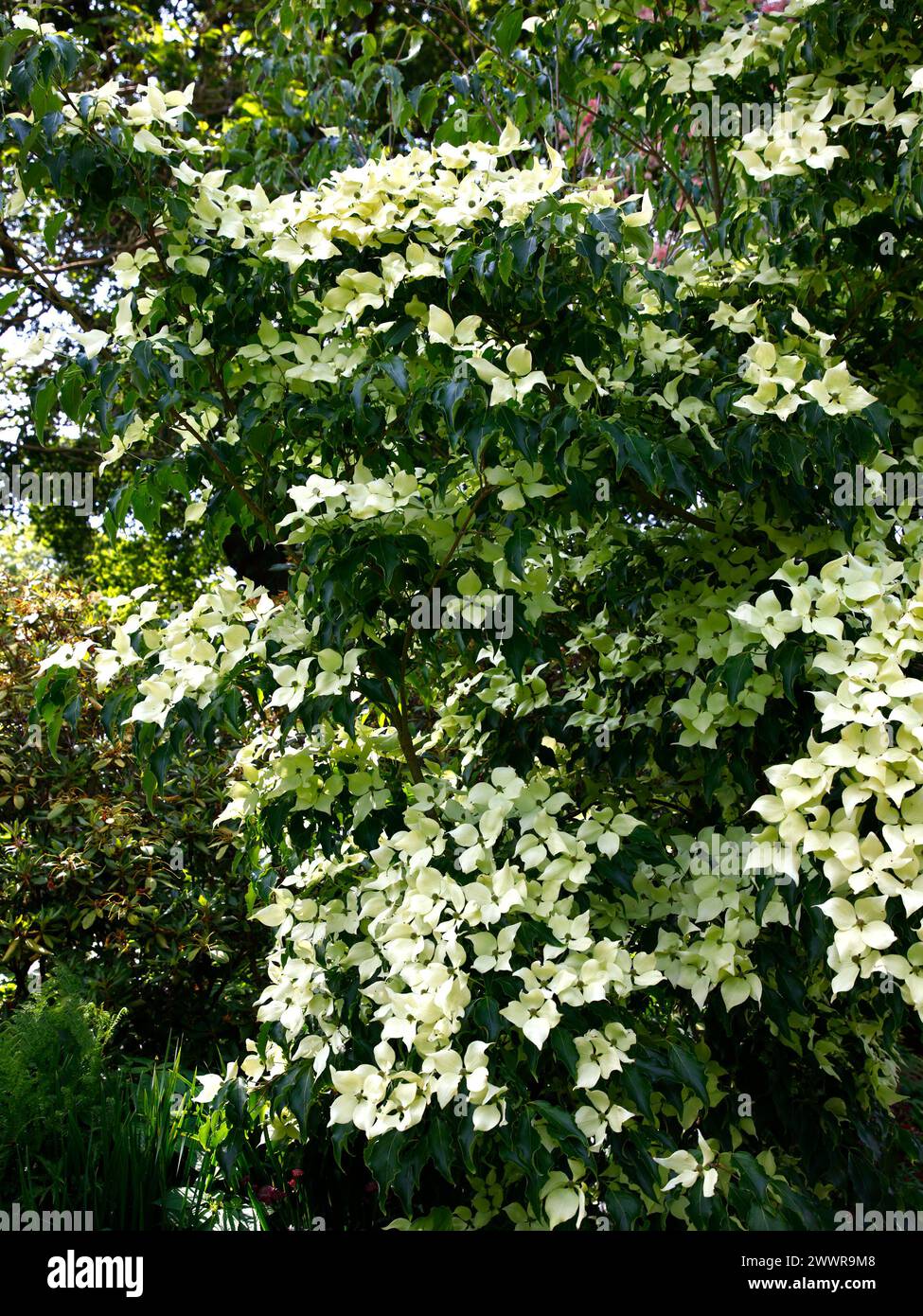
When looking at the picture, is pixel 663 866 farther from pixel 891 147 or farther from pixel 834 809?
pixel 891 147

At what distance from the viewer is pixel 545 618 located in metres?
2.77

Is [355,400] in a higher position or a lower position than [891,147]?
lower

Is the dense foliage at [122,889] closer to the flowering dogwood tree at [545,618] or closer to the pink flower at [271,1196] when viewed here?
the pink flower at [271,1196]

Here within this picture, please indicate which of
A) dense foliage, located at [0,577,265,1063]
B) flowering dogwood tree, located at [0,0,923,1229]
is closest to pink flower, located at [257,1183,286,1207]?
flowering dogwood tree, located at [0,0,923,1229]

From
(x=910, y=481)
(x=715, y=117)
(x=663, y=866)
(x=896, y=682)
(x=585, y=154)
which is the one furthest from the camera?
(x=585, y=154)

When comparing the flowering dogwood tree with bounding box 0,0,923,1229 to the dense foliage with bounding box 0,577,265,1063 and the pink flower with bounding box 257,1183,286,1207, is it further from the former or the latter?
the dense foliage with bounding box 0,577,265,1063

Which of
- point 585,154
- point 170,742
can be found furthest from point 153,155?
point 585,154

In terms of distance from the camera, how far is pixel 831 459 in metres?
2.03

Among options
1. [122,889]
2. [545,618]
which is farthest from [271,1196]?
[545,618]

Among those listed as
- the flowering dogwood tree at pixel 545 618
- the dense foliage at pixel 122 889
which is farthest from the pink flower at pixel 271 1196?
the dense foliage at pixel 122 889

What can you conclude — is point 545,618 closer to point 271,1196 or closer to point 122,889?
point 271,1196

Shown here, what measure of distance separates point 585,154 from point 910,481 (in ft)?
10.4

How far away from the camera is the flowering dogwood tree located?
191 cm

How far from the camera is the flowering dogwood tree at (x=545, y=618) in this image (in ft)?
6.26
